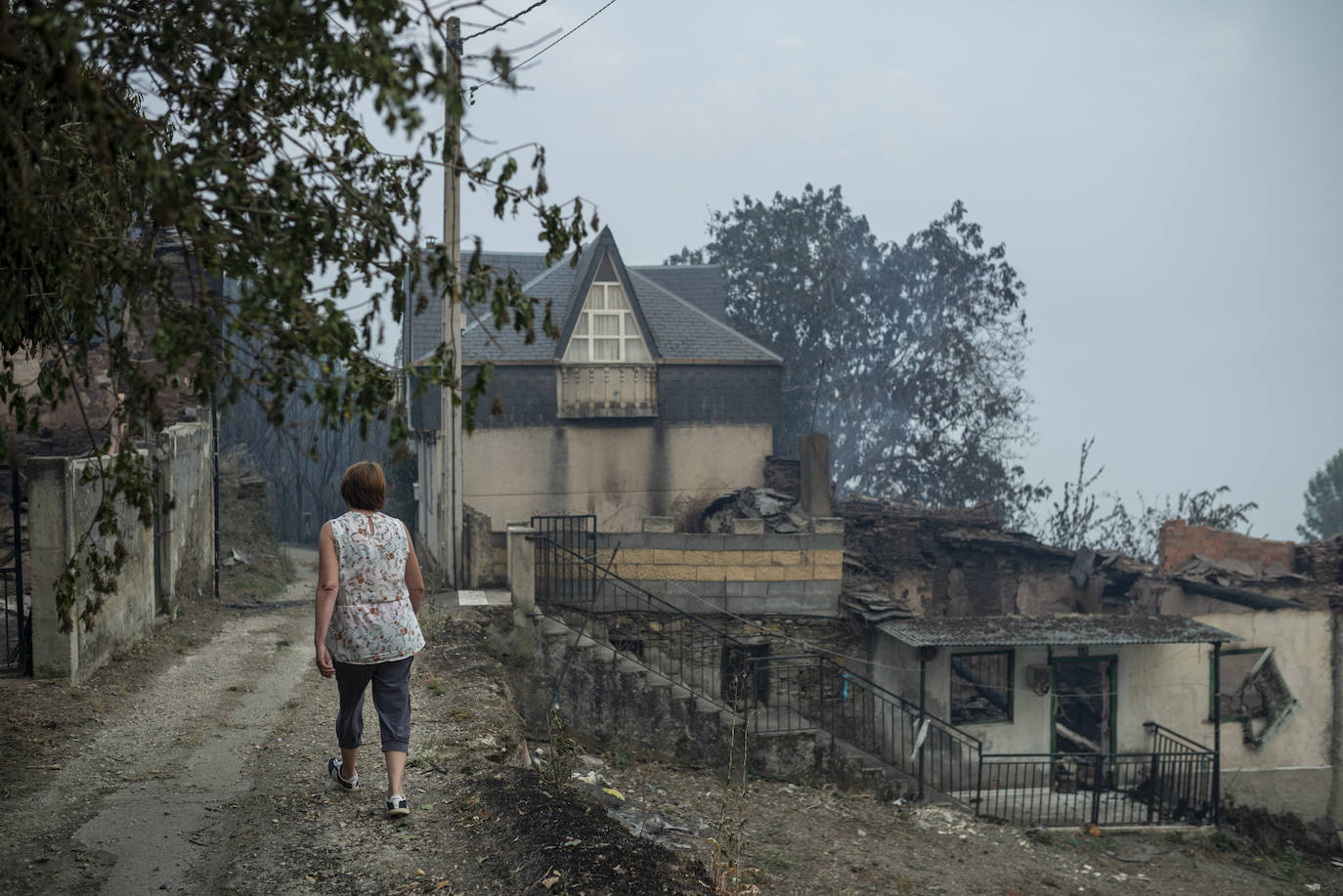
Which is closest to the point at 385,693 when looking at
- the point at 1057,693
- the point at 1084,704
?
the point at 1057,693

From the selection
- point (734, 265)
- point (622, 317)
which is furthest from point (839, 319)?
point (622, 317)

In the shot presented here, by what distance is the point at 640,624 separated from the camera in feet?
51.0

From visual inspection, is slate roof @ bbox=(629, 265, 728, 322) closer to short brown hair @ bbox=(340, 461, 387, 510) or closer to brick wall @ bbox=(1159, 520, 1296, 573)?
brick wall @ bbox=(1159, 520, 1296, 573)

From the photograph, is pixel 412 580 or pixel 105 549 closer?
pixel 412 580

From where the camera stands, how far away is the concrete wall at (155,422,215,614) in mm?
11398

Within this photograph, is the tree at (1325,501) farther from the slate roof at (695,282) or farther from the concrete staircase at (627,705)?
the concrete staircase at (627,705)

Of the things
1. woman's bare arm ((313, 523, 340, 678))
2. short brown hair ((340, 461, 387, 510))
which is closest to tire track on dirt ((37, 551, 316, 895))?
woman's bare arm ((313, 523, 340, 678))

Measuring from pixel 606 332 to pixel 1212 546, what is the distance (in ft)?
43.6

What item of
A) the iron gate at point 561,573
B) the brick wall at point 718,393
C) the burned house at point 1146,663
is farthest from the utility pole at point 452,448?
the brick wall at point 718,393

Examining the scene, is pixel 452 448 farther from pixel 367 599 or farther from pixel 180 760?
pixel 367 599

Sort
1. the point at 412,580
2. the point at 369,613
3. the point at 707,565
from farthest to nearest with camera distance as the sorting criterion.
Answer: the point at 707,565
the point at 412,580
the point at 369,613

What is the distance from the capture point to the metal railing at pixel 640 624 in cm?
1478

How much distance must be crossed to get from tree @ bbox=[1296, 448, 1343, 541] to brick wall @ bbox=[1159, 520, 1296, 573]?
2770 cm

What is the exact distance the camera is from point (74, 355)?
4.02 m
